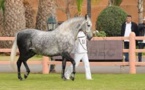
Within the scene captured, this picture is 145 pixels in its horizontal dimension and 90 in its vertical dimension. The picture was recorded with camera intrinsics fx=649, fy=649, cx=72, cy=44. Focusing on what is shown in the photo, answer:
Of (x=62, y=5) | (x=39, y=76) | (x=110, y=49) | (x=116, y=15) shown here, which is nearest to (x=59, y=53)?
(x=39, y=76)

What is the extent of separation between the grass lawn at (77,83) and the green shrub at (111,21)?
1732 centimetres

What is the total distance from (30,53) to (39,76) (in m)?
1.92

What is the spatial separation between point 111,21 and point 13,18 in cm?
723

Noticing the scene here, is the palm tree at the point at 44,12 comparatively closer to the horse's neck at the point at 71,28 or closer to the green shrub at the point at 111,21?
the green shrub at the point at 111,21

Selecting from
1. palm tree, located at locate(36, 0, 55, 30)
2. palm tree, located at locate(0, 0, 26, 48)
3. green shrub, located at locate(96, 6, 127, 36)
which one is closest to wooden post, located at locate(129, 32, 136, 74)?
palm tree, located at locate(0, 0, 26, 48)

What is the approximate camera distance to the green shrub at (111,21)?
39.3 meters

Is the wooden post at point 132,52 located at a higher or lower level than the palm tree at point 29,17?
lower

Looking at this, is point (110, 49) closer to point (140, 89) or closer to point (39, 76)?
point (39, 76)

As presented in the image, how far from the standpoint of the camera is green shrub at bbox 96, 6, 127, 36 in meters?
39.3

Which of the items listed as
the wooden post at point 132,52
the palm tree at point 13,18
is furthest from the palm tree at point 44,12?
the wooden post at point 132,52

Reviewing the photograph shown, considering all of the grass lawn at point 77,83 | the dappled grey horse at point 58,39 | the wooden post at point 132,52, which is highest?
the dappled grey horse at point 58,39

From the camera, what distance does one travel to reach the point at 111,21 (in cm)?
3928

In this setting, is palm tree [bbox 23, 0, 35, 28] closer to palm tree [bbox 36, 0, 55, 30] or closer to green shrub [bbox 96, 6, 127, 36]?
palm tree [bbox 36, 0, 55, 30]

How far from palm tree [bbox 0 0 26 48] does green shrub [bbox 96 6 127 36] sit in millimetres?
6605
